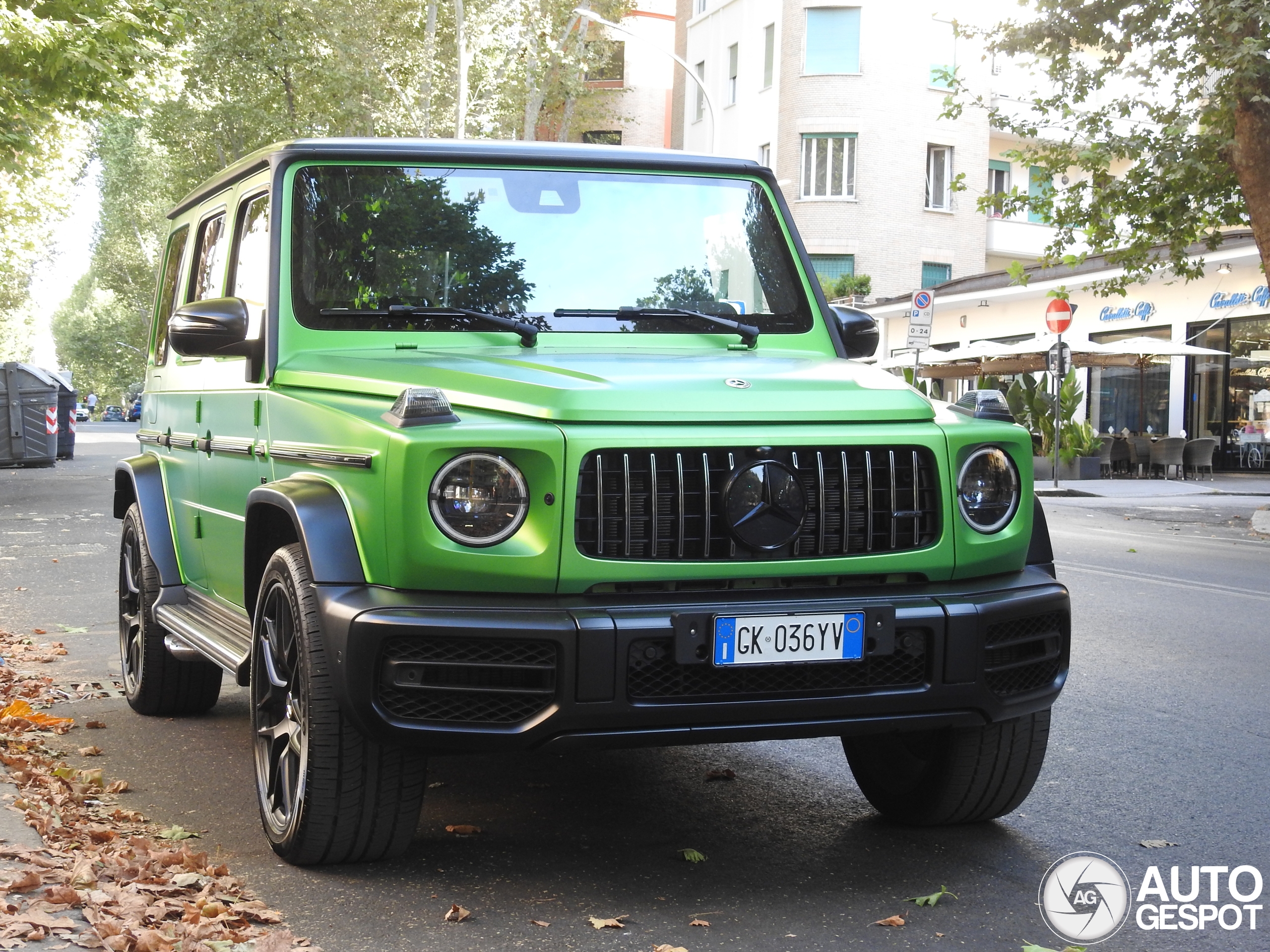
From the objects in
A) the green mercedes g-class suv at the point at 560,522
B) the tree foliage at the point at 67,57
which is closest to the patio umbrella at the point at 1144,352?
the tree foliage at the point at 67,57

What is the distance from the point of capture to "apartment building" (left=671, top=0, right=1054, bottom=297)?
138 feet

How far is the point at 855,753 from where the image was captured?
15.1 ft

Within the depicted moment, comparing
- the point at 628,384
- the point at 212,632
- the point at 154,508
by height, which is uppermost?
the point at 628,384

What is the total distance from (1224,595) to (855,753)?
684cm

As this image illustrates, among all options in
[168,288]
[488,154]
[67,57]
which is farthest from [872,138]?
[488,154]

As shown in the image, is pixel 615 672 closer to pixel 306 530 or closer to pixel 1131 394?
pixel 306 530

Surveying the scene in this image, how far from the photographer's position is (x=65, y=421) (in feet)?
116

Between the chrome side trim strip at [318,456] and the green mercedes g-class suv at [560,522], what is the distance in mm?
11

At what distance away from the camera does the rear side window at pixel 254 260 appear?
4.64 metres

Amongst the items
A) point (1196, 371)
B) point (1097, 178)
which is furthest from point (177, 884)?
point (1196, 371)

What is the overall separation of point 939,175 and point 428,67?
16571 millimetres

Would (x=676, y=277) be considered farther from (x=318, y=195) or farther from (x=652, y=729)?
(x=652, y=729)

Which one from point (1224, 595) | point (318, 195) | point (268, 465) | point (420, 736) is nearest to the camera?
point (420, 736)

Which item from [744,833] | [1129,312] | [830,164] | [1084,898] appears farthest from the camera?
[830,164]
